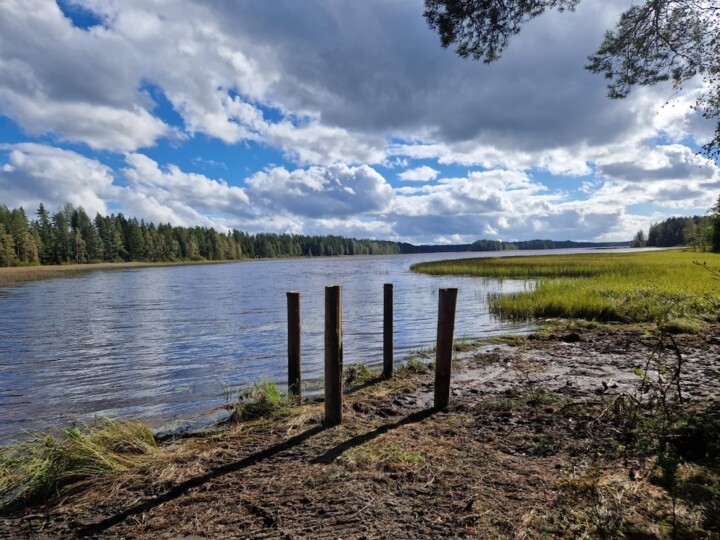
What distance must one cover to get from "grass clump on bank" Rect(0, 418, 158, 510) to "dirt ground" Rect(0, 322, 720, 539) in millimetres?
247

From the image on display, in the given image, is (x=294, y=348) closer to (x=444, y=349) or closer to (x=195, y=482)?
(x=444, y=349)

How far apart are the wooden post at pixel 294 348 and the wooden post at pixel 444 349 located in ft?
8.61

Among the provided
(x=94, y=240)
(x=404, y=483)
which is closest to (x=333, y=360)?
(x=404, y=483)

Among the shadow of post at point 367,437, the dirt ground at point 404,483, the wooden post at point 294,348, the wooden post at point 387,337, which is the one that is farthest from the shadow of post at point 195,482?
the wooden post at point 387,337

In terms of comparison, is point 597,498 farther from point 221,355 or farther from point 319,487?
point 221,355

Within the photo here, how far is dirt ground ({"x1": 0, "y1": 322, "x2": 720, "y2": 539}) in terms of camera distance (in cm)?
363

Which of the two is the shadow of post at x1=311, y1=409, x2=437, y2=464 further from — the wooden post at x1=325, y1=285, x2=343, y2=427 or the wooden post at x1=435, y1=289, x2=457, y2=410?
the wooden post at x1=325, y1=285, x2=343, y2=427

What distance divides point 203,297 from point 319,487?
101 ft

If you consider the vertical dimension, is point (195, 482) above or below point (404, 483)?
below

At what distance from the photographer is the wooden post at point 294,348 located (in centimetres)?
793

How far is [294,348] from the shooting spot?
8.22m

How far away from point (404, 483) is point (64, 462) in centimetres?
396

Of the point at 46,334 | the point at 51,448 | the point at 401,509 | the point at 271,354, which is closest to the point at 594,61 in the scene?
the point at 401,509

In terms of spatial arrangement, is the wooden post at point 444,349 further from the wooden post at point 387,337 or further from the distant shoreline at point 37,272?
the distant shoreline at point 37,272
